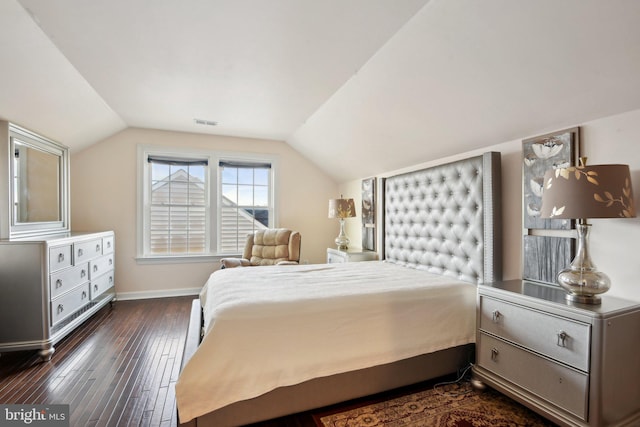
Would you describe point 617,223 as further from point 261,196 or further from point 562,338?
point 261,196

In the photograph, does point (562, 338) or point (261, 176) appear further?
point (261, 176)

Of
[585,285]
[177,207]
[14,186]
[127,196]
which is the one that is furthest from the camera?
[177,207]

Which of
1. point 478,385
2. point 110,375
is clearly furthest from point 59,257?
point 478,385

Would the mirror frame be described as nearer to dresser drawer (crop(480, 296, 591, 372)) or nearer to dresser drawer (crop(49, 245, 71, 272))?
dresser drawer (crop(49, 245, 71, 272))

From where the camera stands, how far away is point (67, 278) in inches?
110

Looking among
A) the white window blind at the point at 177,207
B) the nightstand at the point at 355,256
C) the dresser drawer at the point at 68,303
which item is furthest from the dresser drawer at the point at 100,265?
the nightstand at the point at 355,256

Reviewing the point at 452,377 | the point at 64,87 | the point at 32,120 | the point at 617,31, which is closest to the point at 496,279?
the point at 452,377

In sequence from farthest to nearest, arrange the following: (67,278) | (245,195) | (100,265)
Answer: (245,195), (100,265), (67,278)

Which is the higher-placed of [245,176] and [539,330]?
[245,176]

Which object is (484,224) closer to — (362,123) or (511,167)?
(511,167)

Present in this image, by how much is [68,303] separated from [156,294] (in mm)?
1425

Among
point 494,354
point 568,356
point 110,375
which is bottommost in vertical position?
point 110,375

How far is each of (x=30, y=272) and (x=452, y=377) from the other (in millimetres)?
3422

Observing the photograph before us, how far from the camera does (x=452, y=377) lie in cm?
212
